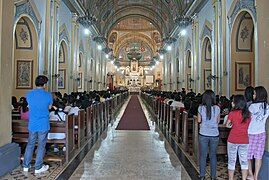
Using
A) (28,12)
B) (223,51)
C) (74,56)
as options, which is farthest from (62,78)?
(223,51)

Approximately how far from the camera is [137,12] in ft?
121

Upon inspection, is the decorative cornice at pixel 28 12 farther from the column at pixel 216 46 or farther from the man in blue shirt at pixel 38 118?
the column at pixel 216 46

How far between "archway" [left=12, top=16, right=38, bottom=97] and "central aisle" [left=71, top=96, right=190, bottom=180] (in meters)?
4.55

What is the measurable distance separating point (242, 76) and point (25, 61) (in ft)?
28.0

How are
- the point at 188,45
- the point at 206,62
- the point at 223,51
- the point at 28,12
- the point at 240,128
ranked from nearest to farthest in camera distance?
the point at 240,128 → the point at 28,12 → the point at 223,51 → the point at 206,62 → the point at 188,45

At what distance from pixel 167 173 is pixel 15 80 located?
8592 millimetres

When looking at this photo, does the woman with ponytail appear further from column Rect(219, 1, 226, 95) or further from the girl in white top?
column Rect(219, 1, 226, 95)

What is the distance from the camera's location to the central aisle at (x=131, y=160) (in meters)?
5.68

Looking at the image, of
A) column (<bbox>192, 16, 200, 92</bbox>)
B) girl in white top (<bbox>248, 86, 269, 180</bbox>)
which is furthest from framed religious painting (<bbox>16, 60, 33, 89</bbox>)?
girl in white top (<bbox>248, 86, 269, 180</bbox>)

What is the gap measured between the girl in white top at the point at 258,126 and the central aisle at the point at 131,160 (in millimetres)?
1266

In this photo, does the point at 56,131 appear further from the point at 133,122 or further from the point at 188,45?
the point at 188,45

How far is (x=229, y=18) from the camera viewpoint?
12438 mm

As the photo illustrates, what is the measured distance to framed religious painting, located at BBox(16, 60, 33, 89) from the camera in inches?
492

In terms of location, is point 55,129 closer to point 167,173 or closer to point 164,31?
point 167,173
